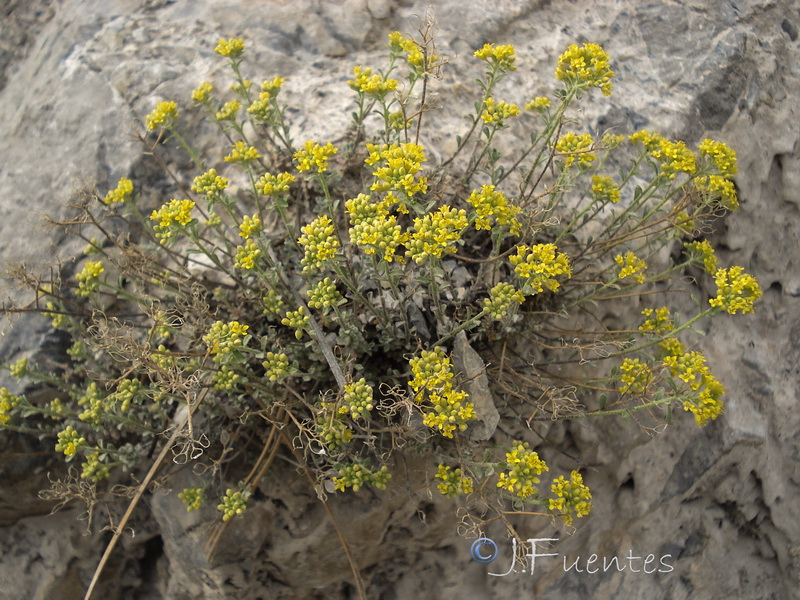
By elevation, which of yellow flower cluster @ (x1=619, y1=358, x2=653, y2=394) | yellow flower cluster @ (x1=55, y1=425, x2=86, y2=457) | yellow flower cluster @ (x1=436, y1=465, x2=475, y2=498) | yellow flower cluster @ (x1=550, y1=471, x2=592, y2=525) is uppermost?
yellow flower cluster @ (x1=55, y1=425, x2=86, y2=457)

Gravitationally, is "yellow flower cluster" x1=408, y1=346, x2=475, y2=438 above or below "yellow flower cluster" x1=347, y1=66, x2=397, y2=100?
below

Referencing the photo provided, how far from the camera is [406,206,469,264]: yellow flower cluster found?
6.97 feet

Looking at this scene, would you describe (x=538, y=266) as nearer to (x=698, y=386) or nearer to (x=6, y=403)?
(x=698, y=386)

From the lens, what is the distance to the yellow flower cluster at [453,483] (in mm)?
2363

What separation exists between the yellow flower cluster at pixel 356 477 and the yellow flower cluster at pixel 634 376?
987mm

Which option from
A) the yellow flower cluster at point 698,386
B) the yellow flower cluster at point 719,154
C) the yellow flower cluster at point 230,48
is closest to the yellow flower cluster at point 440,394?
the yellow flower cluster at point 698,386

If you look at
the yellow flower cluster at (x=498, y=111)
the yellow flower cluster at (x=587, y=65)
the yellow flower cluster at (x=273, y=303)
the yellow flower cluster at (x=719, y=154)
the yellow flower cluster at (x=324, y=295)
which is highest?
the yellow flower cluster at (x=587, y=65)

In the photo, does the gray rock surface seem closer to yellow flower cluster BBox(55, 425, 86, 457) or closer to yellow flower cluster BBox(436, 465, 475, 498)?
yellow flower cluster BBox(436, 465, 475, 498)

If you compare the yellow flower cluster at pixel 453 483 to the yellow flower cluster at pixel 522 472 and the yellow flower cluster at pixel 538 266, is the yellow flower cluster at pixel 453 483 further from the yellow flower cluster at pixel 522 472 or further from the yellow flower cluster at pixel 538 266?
the yellow flower cluster at pixel 538 266

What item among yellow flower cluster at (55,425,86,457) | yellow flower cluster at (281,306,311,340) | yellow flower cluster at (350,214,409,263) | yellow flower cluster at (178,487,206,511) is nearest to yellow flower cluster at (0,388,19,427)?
yellow flower cluster at (55,425,86,457)

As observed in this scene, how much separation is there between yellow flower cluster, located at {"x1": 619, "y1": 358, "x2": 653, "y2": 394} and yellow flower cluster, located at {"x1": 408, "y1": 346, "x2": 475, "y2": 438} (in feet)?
2.19

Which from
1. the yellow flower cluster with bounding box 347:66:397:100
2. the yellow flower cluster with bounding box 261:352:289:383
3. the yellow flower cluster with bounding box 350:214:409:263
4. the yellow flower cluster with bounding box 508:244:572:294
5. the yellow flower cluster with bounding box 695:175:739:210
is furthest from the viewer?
the yellow flower cluster with bounding box 695:175:739:210

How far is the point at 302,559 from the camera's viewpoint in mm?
Answer: 2760

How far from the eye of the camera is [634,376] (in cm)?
252
